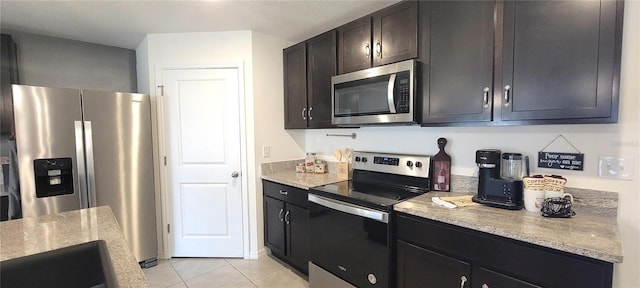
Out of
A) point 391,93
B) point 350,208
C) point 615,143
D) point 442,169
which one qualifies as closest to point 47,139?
point 350,208

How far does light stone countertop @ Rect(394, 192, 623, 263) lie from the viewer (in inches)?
41.2

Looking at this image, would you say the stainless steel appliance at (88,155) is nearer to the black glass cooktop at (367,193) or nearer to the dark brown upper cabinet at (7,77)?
the dark brown upper cabinet at (7,77)

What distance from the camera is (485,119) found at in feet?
5.09

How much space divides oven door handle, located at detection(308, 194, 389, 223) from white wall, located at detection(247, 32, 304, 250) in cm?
88

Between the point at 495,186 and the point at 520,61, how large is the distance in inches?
26.9

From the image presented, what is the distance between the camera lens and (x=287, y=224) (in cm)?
Answer: 250

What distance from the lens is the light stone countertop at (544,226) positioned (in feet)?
3.43

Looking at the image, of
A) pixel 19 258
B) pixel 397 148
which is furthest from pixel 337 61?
pixel 19 258

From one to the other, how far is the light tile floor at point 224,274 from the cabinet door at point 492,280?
1.40 m

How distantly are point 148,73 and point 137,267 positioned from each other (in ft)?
7.84

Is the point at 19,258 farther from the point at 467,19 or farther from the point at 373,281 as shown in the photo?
the point at 467,19

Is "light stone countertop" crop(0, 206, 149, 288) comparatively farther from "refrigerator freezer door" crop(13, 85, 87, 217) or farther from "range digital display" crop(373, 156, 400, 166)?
"range digital display" crop(373, 156, 400, 166)

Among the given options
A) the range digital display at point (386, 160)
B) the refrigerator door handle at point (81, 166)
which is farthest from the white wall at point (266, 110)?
the refrigerator door handle at point (81, 166)

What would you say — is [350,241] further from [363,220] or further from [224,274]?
[224,274]
